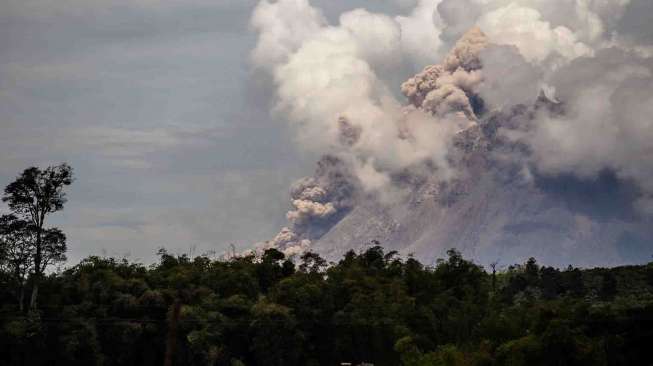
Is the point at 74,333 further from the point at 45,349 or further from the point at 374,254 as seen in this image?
the point at 374,254

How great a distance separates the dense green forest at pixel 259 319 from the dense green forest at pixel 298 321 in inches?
5.2

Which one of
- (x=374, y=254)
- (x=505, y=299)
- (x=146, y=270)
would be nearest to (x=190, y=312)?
(x=146, y=270)

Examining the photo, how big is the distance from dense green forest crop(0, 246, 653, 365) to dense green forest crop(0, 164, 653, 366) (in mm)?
133

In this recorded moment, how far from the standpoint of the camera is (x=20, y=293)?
10225 cm

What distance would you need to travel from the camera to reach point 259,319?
103438 mm

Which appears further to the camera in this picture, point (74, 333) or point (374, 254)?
point (374, 254)

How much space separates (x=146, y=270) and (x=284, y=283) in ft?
66.7

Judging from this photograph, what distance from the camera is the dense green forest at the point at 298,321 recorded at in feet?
309

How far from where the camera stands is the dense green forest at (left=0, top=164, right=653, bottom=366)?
94.4m

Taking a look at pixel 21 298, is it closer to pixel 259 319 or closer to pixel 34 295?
pixel 34 295

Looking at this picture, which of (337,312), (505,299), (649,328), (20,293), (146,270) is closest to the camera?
(649,328)

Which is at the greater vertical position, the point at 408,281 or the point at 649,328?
the point at 408,281

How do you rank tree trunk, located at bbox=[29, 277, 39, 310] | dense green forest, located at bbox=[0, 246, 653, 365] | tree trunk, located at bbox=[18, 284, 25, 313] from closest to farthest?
dense green forest, located at bbox=[0, 246, 653, 365]
tree trunk, located at bbox=[29, 277, 39, 310]
tree trunk, located at bbox=[18, 284, 25, 313]

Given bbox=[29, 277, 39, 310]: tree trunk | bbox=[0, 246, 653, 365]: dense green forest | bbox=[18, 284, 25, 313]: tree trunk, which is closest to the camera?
bbox=[0, 246, 653, 365]: dense green forest
